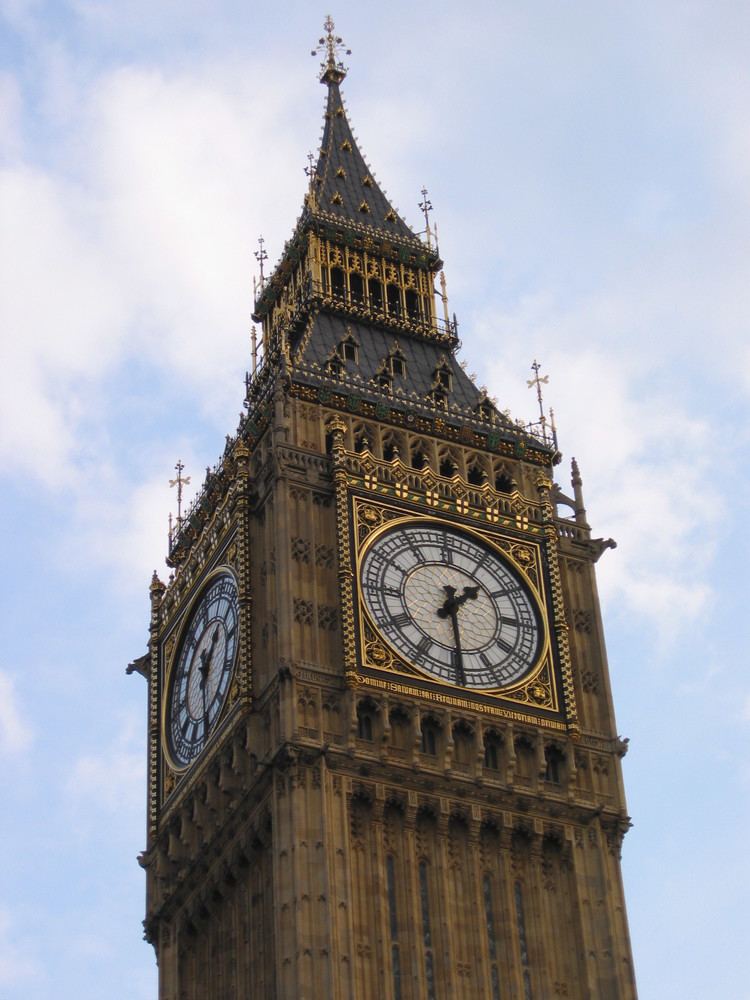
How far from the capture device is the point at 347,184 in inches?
3425

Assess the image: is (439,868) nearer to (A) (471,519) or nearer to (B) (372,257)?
(A) (471,519)

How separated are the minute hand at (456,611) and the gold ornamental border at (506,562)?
0.64 m

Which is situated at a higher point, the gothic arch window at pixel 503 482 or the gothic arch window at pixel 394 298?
the gothic arch window at pixel 394 298

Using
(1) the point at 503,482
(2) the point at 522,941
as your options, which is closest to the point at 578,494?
(1) the point at 503,482

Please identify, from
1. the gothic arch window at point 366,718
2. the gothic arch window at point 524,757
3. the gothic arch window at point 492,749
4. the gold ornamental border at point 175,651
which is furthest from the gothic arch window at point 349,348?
the gothic arch window at point 524,757

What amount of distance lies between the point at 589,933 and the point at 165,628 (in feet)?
55.7

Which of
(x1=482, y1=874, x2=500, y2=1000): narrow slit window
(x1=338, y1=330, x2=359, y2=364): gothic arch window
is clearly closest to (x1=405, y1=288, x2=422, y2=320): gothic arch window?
(x1=338, y1=330, x2=359, y2=364): gothic arch window

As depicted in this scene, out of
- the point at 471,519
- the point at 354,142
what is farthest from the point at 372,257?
the point at 471,519

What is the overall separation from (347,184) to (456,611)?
22751 millimetres

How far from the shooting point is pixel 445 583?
7006cm

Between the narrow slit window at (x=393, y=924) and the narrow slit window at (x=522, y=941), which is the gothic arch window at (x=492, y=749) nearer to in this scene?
the narrow slit window at (x=522, y=941)

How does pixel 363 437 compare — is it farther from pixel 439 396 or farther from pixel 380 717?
pixel 380 717

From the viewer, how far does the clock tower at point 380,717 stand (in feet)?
209

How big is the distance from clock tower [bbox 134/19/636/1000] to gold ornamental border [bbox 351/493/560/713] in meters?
0.07
